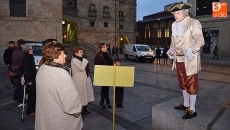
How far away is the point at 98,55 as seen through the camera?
652cm

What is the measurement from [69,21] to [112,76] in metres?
33.0

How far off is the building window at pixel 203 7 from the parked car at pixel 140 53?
1220cm

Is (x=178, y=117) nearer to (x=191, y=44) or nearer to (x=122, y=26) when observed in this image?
(x=191, y=44)

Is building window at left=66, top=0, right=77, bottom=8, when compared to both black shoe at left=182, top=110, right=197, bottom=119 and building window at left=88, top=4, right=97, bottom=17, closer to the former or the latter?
building window at left=88, top=4, right=97, bottom=17

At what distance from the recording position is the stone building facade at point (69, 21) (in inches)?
825

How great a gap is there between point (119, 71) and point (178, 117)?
1.41m

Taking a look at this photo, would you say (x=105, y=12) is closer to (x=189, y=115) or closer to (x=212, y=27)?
(x=212, y=27)

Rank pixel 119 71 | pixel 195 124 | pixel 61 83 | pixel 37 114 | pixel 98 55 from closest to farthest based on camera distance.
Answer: pixel 61 83 → pixel 37 114 → pixel 195 124 → pixel 119 71 → pixel 98 55

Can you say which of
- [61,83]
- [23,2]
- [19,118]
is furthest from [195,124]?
[23,2]

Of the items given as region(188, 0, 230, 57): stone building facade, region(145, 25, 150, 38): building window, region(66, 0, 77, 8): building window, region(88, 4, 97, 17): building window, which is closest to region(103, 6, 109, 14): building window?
region(88, 4, 97, 17): building window

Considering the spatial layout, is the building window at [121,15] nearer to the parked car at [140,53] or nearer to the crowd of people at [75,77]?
the parked car at [140,53]

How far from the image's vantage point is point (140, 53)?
894 inches

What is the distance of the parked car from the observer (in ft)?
74.0

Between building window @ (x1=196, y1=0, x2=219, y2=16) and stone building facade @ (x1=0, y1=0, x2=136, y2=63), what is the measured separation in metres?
14.3
